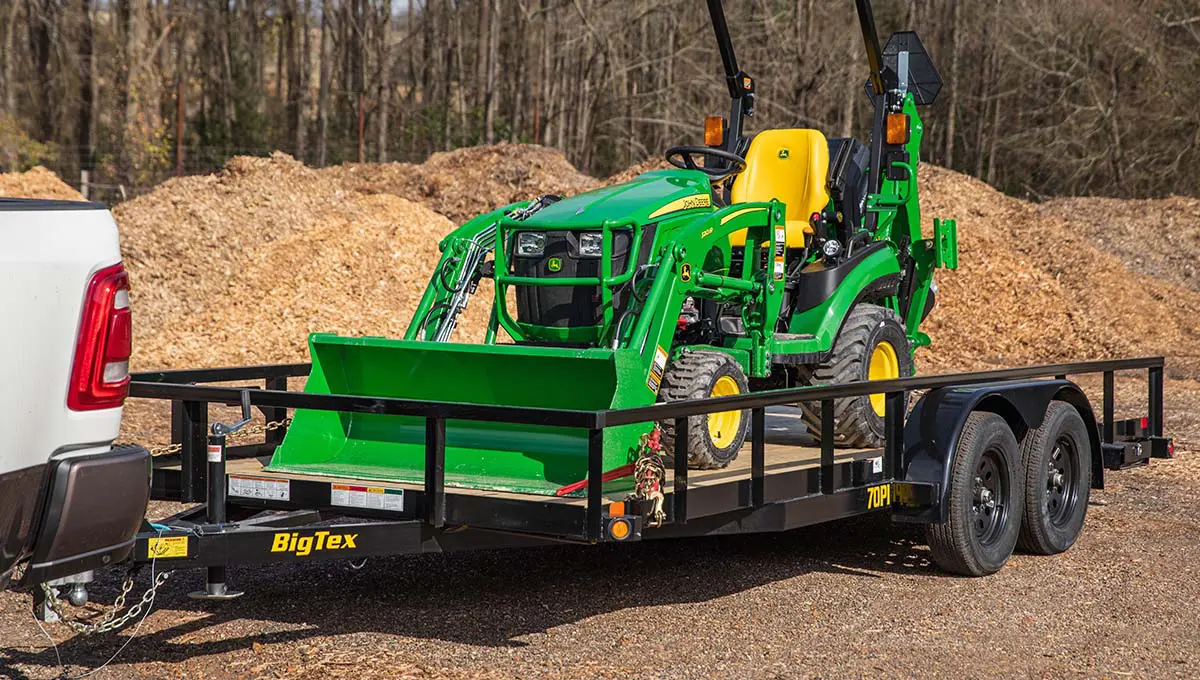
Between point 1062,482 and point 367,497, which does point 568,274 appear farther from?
point 1062,482

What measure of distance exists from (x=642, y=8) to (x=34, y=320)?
Answer: 1420 inches

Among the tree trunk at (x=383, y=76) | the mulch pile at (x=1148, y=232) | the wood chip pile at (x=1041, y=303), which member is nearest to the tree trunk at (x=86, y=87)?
the tree trunk at (x=383, y=76)

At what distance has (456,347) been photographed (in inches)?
236

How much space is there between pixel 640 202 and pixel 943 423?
1.81 meters

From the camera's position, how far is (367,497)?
200 inches

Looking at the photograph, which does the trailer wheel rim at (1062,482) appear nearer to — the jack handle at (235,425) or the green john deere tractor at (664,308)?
the green john deere tractor at (664,308)

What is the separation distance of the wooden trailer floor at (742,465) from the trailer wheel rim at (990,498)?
1.66ft

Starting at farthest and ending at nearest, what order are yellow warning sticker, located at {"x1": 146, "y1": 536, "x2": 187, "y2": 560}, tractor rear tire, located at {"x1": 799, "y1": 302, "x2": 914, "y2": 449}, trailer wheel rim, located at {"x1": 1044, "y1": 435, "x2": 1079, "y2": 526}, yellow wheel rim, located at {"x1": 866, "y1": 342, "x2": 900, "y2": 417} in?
yellow wheel rim, located at {"x1": 866, "y1": 342, "x2": 900, "y2": 417}
tractor rear tire, located at {"x1": 799, "y1": 302, "x2": 914, "y2": 449}
trailer wheel rim, located at {"x1": 1044, "y1": 435, "x2": 1079, "y2": 526}
yellow warning sticker, located at {"x1": 146, "y1": 536, "x2": 187, "y2": 560}

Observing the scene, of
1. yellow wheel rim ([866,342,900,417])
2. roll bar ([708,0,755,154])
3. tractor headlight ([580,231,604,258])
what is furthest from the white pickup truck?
roll bar ([708,0,755,154])

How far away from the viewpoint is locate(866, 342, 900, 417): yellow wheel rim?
7.92 metres

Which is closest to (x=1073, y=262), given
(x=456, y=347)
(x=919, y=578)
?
(x=919, y=578)

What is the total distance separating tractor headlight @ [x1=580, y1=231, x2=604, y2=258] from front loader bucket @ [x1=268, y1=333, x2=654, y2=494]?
2.62 feet

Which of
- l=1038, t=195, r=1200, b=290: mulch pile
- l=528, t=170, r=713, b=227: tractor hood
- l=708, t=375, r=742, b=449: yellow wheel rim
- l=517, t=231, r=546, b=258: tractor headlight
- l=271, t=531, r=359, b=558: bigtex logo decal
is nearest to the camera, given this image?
l=271, t=531, r=359, b=558: bigtex logo decal

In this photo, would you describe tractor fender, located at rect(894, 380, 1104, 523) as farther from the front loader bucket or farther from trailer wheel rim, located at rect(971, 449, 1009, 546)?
the front loader bucket
